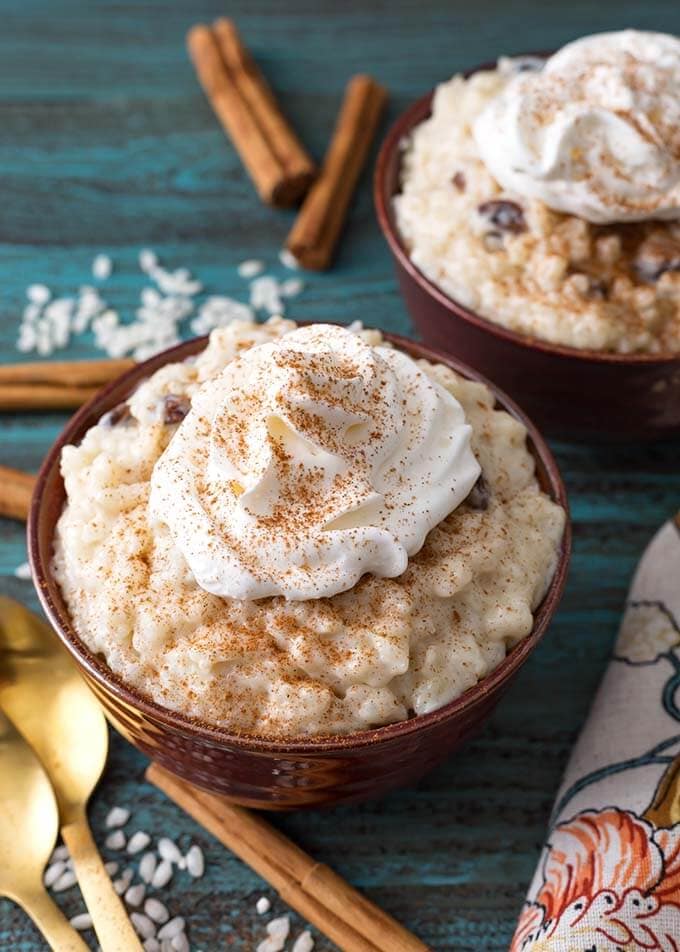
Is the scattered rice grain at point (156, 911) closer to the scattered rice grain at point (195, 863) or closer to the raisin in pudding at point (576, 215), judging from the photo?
the scattered rice grain at point (195, 863)

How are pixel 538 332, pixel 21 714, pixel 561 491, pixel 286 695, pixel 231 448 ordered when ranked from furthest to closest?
pixel 538 332 → pixel 21 714 → pixel 561 491 → pixel 231 448 → pixel 286 695

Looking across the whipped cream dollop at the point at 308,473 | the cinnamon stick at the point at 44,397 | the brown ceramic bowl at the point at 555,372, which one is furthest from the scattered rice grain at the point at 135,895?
the brown ceramic bowl at the point at 555,372

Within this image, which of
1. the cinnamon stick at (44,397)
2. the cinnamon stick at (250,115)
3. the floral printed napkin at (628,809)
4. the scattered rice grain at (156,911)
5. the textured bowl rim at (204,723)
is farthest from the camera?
the cinnamon stick at (250,115)

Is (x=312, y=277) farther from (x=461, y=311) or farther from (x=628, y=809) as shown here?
(x=628, y=809)

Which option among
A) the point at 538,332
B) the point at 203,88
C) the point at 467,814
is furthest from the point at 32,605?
the point at 203,88

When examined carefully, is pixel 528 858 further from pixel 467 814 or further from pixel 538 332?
pixel 538 332

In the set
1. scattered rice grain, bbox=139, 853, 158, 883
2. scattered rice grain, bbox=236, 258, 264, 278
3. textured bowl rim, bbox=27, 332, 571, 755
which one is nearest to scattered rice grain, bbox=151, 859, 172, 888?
scattered rice grain, bbox=139, 853, 158, 883
